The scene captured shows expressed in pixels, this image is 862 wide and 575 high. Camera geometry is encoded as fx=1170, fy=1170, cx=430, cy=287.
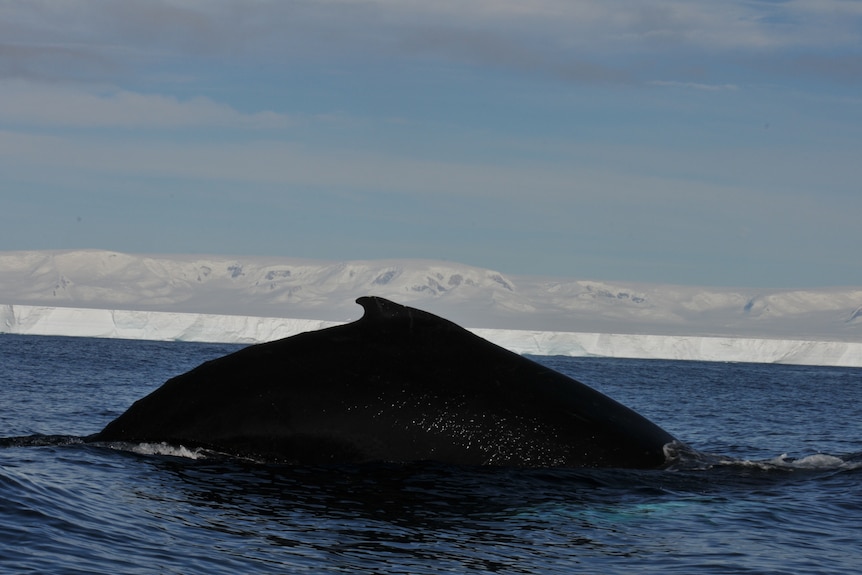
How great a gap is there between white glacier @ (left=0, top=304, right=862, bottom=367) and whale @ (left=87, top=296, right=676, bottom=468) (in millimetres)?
118864

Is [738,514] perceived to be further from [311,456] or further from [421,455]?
[311,456]

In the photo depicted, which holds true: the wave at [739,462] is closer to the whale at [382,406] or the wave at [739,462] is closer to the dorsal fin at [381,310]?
the whale at [382,406]

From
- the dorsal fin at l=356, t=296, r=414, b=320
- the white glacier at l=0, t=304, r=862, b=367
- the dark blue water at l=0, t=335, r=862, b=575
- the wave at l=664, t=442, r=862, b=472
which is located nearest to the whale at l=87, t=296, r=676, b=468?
the dorsal fin at l=356, t=296, r=414, b=320

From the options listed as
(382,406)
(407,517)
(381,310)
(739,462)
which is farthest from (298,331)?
(407,517)

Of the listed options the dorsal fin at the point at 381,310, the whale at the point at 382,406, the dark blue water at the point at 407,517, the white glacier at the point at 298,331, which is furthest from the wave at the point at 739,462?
the white glacier at the point at 298,331

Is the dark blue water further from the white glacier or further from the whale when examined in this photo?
the white glacier

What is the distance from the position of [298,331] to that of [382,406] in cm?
A: 13353

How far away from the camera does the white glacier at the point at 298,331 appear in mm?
131625

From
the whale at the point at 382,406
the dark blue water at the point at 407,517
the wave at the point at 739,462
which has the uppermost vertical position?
the whale at the point at 382,406

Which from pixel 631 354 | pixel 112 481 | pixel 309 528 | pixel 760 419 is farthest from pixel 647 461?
pixel 631 354

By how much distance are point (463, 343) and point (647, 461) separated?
5.92 ft

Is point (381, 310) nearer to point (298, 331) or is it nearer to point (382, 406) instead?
point (382, 406)

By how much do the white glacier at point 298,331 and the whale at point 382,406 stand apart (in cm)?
11886

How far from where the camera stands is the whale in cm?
892
